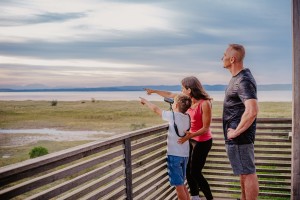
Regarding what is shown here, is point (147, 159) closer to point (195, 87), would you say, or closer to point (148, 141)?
point (148, 141)

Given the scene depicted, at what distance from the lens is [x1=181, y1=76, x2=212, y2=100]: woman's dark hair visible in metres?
4.04

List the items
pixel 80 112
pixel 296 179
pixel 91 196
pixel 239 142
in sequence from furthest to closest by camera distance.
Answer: pixel 80 112 < pixel 296 179 < pixel 239 142 < pixel 91 196

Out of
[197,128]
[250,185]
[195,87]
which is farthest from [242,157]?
[195,87]

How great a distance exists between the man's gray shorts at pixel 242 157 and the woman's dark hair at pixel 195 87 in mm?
786

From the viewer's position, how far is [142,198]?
162 inches

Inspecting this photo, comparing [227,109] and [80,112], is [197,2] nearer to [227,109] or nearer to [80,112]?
[227,109]

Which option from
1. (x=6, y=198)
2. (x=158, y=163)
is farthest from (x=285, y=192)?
(x=6, y=198)

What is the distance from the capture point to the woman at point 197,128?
13.2 feet

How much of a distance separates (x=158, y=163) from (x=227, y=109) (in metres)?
1.58

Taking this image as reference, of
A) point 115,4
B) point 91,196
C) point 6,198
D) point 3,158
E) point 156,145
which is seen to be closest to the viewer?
point 6,198

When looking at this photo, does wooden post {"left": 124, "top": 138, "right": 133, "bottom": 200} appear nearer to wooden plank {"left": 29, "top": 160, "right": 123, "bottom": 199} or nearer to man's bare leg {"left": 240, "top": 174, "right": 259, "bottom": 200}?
wooden plank {"left": 29, "top": 160, "right": 123, "bottom": 199}

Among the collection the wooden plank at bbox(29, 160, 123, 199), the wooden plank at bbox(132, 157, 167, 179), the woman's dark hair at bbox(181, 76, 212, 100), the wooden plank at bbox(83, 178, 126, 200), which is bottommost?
the wooden plank at bbox(132, 157, 167, 179)

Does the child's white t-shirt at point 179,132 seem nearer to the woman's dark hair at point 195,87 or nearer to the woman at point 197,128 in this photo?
the woman at point 197,128

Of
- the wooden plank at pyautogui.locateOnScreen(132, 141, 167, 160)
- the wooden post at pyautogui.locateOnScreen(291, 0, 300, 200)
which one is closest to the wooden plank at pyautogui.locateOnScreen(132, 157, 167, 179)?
the wooden plank at pyautogui.locateOnScreen(132, 141, 167, 160)
